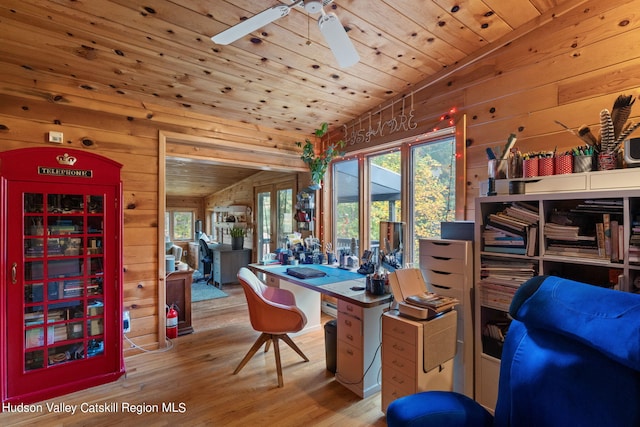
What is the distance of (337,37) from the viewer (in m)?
1.68

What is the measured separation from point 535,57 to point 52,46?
329 cm

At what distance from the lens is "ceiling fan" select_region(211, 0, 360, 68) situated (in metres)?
1.47

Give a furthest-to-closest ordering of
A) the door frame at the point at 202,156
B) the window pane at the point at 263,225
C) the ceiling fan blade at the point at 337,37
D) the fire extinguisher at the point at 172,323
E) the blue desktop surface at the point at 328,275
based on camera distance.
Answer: the window pane at the point at 263,225, the fire extinguisher at the point at 172,323, the door frame at the point at 202,156, the blue desktop surface at the point at 328,275, the ceiling fan blade at the point at 337,37

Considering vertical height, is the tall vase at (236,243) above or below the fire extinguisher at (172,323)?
above

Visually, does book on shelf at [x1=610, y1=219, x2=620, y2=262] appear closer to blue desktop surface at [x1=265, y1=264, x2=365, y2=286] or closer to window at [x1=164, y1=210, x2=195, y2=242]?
blue desktop surface at [x1=265, y1=264, x2=365, y2=286]

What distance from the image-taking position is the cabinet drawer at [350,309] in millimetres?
2254

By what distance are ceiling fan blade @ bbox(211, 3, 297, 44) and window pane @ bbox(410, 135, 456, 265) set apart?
1.88 m

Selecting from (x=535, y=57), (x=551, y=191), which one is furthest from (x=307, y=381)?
(x=535, y=57)

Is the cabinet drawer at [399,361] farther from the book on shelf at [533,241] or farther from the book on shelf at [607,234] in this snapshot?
the book on shelf at [607,234]

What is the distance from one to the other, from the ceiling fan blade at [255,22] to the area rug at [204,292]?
13.6 feet

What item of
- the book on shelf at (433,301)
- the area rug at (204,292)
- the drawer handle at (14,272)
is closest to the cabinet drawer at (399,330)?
the book on shelf at (433,301)

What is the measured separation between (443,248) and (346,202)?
2.02 metres

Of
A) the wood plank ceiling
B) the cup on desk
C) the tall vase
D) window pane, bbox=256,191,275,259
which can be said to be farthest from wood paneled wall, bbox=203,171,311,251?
the cup on desk

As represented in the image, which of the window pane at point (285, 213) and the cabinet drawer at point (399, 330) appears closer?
the cabinet drawer at point (399, 330)
